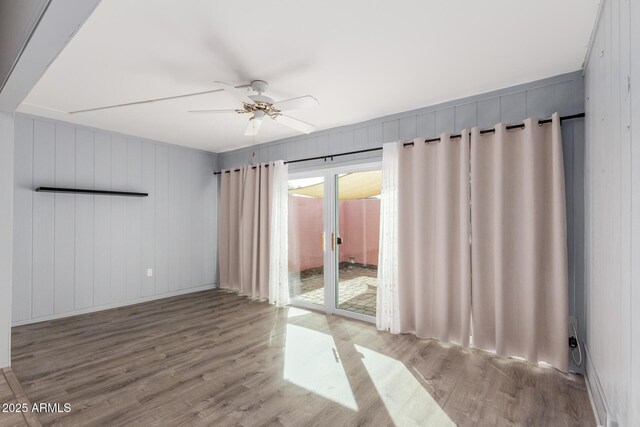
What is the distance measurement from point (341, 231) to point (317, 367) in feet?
6.21

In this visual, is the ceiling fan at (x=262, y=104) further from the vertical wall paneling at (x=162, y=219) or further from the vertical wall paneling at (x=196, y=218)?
the vertical wall paneling at (x=196, y=218)

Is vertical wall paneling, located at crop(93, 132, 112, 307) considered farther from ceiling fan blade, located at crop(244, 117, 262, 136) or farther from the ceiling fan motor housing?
the ceiling fan motor housing

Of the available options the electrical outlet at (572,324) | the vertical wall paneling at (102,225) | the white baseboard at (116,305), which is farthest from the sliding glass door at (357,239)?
the vertical wall paneling at (102,225)

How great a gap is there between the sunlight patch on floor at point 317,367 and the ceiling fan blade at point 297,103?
218 centimetres

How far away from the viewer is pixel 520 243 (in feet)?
8.93

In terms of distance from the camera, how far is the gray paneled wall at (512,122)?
2562 mm

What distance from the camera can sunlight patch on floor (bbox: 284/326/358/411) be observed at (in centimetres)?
227

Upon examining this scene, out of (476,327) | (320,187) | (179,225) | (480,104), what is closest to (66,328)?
(179,225)

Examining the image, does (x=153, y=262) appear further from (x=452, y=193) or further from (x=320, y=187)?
(x=452, y=193)

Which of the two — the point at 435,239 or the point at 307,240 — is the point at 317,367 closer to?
the point at 435,239

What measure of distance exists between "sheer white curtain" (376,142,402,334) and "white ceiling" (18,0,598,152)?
0.62 m

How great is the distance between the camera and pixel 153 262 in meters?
4.79

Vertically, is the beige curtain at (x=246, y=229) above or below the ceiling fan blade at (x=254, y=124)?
below

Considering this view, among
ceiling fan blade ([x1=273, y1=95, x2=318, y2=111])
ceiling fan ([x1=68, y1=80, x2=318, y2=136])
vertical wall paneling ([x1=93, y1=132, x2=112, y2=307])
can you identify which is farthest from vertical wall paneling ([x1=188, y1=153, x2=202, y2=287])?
ceiling fan blade ([x1=273, y1=95, x2=318, y2=111])
